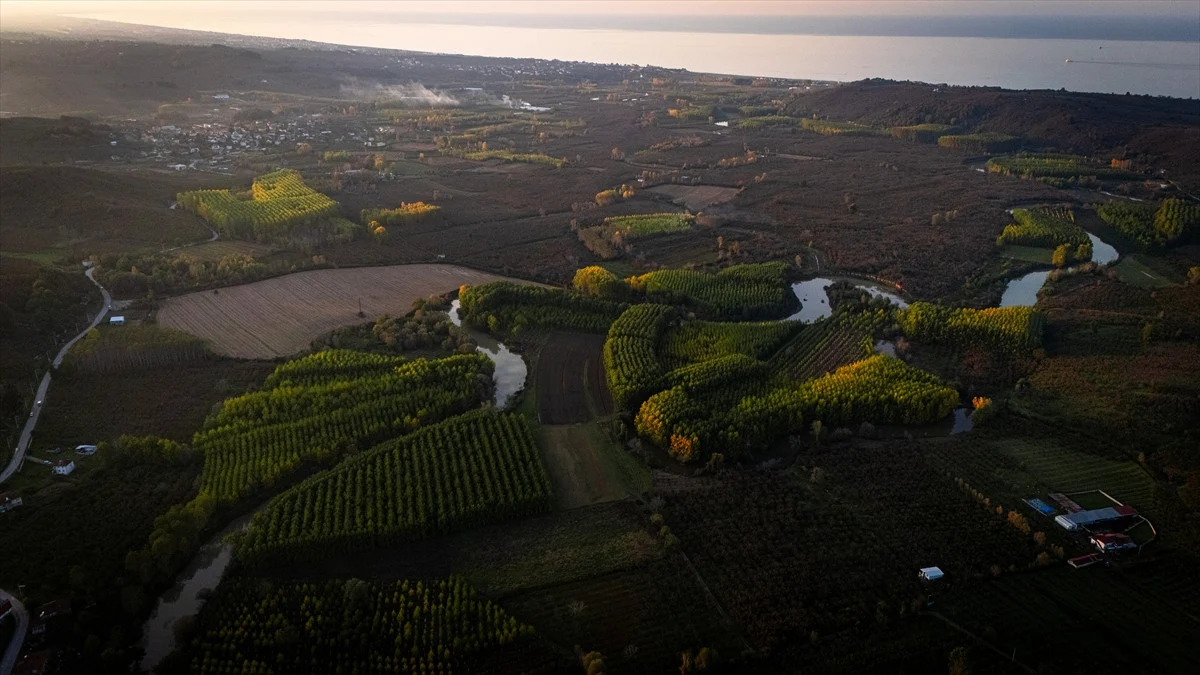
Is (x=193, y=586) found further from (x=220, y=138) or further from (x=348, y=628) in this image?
(x=220, y=138)

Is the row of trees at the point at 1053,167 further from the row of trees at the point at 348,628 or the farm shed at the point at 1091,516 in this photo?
the row of trees at the point at 348,628

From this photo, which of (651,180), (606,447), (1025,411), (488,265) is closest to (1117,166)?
(651,180)

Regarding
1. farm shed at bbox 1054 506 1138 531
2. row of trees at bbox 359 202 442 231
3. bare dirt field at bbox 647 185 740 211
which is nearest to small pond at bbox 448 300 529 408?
row of trees at bbox 359 202 442 231

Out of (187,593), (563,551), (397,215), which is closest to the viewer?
(187,593)

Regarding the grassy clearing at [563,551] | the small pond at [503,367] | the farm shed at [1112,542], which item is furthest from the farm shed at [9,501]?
the farm shed at [1112,542]

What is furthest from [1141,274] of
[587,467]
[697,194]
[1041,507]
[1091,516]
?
[587,467]

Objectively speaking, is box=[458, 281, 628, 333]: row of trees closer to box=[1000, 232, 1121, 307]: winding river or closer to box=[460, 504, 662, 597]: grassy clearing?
box=[460, 504, 662, 597]: grassy clearing

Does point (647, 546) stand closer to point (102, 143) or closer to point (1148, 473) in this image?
point (1148, 473)
